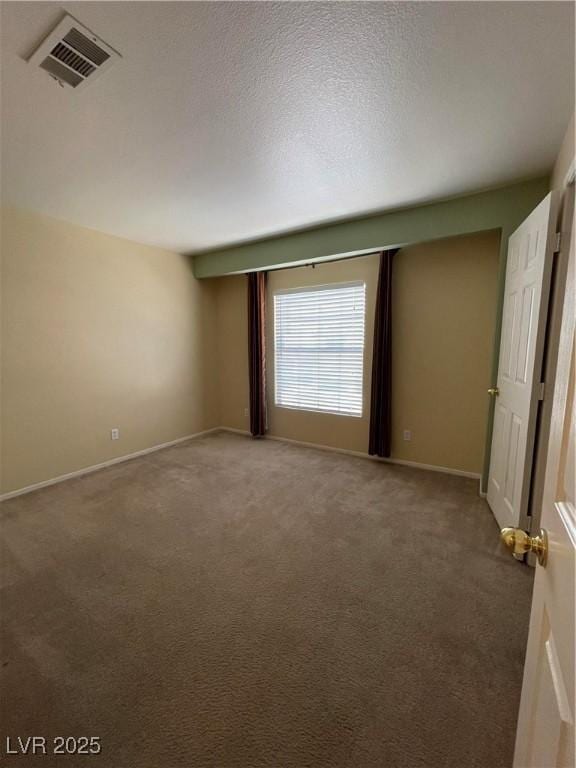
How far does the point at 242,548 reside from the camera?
2143 mm

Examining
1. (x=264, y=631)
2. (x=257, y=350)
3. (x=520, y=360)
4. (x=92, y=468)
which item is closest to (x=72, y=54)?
(x=264, y=631)

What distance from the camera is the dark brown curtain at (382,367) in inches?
134

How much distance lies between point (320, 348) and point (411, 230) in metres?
1.67

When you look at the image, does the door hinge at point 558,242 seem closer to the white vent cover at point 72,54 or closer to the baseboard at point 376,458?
the baseboard at point 376,458

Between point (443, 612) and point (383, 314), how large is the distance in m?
2.66

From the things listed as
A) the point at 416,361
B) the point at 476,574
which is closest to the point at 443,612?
the point at 476,574

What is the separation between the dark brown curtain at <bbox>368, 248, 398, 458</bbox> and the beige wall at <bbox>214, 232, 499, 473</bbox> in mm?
108

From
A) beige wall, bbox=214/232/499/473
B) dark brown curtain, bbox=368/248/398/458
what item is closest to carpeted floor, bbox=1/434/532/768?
beige wall, bbox=214/232/499/473

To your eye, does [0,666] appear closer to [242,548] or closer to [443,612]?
[242,548]

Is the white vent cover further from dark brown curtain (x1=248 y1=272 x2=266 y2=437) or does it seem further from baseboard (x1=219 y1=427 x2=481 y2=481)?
baseboard (x1=219 y1=427 x2=481 y2=481)

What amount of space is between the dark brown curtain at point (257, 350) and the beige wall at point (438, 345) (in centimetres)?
81

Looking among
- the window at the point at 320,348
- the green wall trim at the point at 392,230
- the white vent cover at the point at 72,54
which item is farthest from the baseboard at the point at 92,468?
the white vent cover at the point at 72,54

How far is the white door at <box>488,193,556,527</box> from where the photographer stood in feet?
6.16

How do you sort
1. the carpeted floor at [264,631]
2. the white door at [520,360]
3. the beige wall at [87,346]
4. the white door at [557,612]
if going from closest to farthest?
the white door at [557,612] → the carpeted floor at [264,631] → the white door at [520,360] → the beige wall at [87,346]
